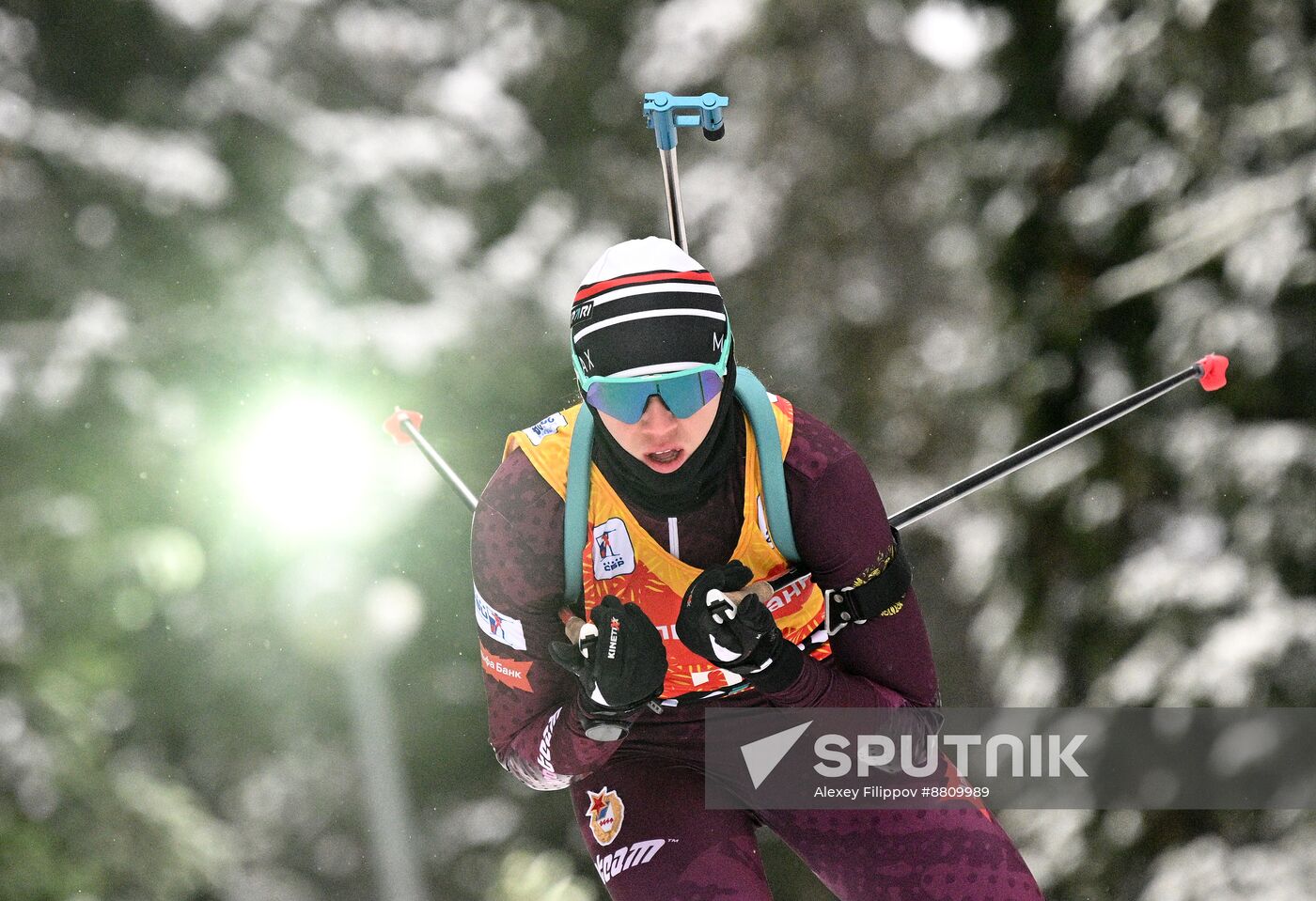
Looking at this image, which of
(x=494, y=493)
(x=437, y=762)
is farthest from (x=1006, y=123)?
(x=494, y=493)

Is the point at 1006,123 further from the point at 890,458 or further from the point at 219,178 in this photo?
the point at 219,178

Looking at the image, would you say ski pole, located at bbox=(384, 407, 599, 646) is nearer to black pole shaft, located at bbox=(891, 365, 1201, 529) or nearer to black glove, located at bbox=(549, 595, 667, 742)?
black glove, located at bbox=(549, 595, 667, 742)

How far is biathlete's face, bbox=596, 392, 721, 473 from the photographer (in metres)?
1.66

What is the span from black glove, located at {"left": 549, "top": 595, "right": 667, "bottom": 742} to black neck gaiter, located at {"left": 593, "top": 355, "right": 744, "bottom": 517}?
212 millimetres

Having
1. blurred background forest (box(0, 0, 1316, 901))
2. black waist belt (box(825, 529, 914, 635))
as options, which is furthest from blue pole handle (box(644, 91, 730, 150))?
blurred background forest (box(0, 0, 1316, 901))

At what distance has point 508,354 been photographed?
16.1 feet

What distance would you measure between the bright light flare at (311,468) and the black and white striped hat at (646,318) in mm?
3146

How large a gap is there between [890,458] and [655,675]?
3894 mm

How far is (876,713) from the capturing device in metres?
1.92

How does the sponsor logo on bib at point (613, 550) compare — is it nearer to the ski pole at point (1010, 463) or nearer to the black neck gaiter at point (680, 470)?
the black neck gaiter at point (680, 470)

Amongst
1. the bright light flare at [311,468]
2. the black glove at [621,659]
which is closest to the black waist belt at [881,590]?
the black glove at [621,659]

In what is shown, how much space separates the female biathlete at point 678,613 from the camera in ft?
5.46

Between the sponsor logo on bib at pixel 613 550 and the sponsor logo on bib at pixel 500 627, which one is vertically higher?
the sponsor logo on bib at pixel 613 550

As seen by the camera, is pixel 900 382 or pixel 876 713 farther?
pixel 900 382
